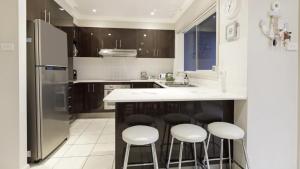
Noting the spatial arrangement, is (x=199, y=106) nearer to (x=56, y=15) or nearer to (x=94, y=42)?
(x=56, y=15)

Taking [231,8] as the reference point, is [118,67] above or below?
below

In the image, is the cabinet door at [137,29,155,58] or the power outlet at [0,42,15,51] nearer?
the power outlet at [0,42,15,51]

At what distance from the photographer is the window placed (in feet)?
10.7

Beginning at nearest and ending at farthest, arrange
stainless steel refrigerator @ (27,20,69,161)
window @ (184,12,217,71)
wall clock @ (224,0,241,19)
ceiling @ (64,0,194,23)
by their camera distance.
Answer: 1. wall clock @ (224,0,241,19)
2. stainless steel refrigerator @ (27,20,69,161)
3. window @ (184,12,217,71)
4. ceiling @ (64,0,194,23)

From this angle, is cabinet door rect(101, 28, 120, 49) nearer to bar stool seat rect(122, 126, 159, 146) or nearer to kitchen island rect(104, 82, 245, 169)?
kitchen island rect(104, 82, 245, 169)

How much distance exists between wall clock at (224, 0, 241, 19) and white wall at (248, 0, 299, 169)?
0.62ft

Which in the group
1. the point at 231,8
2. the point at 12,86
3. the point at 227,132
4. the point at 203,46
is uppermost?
the point at 231,8

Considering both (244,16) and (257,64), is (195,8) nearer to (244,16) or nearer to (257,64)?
(244,16)

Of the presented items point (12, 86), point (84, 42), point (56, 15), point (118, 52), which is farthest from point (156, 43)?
point (12, 86)

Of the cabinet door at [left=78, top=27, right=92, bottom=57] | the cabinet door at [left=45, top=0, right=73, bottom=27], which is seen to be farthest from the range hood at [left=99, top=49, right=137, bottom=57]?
the cabinet door at [left=45, top=0, right=73, bottom=27]

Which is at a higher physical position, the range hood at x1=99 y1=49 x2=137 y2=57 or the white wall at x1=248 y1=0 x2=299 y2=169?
the range hood at x1=99 y1=49 x2=137 y2=57

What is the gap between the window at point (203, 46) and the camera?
3.27m

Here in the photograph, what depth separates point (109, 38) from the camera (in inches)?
199

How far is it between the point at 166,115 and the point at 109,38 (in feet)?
11.4
